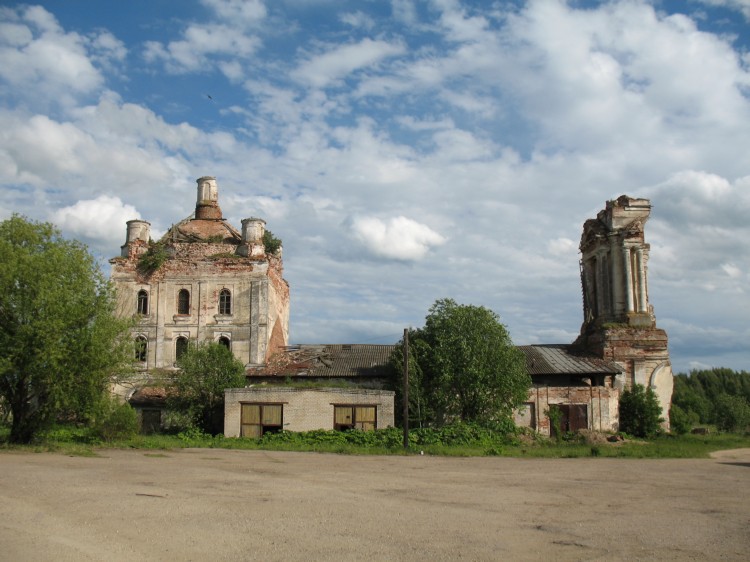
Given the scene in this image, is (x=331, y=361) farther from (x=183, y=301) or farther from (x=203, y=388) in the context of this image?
(x=183, y=301)

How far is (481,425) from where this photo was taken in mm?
31344

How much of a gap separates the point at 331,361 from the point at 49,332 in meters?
16.3

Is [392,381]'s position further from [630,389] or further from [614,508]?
[614,508]

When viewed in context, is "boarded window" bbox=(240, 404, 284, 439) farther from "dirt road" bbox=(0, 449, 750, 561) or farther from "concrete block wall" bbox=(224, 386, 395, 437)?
"dirt road" bbox=(0, 449, 750, 561)

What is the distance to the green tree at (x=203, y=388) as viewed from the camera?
32.5m

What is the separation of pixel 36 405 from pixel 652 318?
3117 cm

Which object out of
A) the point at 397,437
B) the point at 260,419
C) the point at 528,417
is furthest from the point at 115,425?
the point at 528,417

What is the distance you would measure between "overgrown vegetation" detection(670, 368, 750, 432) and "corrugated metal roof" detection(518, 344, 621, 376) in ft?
19.3

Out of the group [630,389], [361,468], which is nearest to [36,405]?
[361,468]

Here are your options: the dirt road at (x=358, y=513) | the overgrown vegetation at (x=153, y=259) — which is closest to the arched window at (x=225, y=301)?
the overgrown vegetation at (x=153, y=259)

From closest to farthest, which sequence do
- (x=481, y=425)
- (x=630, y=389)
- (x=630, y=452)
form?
1. (x=630, y=452)
2. (x=481, y=425)
3. (x=630, y=389)

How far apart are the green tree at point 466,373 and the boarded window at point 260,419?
592cm

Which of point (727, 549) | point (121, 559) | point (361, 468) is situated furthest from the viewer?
point (361, 468)

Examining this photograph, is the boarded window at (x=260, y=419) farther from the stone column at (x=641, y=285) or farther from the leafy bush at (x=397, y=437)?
the stone column at (x=641, y=285)
